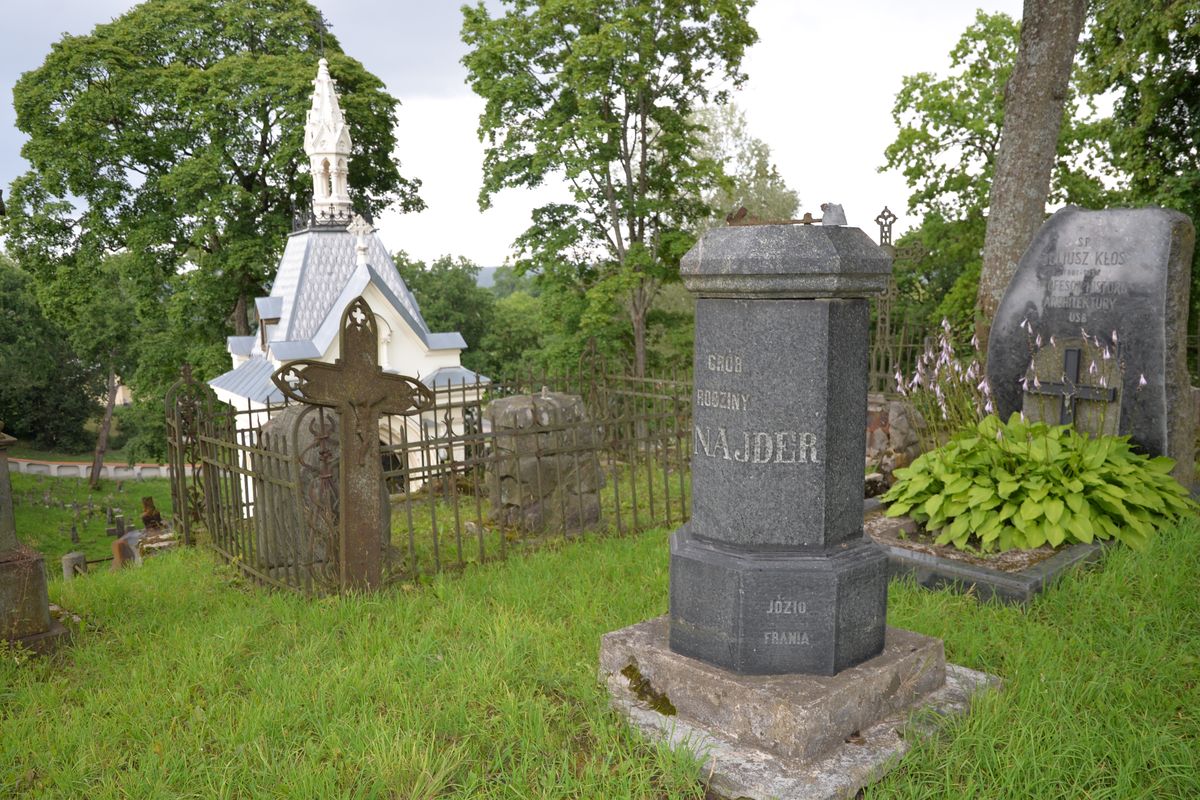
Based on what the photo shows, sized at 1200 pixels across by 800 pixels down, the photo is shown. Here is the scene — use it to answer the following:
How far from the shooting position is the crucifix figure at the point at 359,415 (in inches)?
221

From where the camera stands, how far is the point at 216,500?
779 cm

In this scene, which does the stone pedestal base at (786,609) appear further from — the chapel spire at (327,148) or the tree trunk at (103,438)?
the tree trunk at (103,438)

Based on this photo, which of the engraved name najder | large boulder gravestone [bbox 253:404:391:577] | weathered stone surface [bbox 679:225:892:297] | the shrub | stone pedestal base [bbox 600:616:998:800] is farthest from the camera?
the shrub

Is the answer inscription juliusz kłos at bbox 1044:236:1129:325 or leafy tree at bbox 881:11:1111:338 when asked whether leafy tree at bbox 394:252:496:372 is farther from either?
inscription juliusz kłos at bbox 1044:236:1129:325

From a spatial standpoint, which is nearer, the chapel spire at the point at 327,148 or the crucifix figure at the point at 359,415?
the crucifix figure at the point at 359,415

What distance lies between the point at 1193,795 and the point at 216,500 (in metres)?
7.35

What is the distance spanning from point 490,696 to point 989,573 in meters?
3.28

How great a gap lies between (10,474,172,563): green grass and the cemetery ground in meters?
22.1

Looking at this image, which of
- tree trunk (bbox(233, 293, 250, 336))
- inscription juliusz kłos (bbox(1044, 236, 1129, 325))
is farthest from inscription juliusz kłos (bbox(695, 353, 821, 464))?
tree trunk (bbox(233, 293, 250, 336))

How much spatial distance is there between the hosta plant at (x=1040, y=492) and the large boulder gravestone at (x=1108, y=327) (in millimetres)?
437

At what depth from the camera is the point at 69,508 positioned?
30.5 metres

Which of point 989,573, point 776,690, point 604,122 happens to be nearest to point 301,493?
point 776,690

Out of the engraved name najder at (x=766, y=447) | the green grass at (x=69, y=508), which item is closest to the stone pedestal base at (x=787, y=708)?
the engraved name najder at (x=766, y=447)

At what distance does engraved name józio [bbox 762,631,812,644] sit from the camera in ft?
11.8
